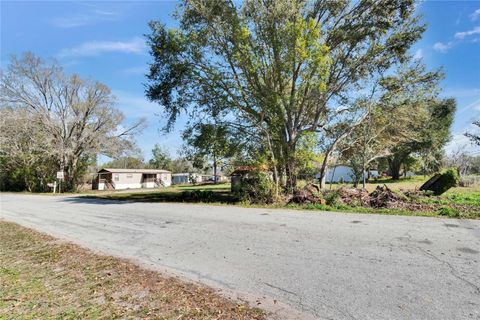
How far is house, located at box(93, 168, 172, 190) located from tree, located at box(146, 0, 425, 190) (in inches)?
1195

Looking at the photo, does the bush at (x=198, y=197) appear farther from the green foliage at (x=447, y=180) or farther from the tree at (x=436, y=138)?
the tree at (x=436, y=138)

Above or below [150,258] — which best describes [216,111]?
above

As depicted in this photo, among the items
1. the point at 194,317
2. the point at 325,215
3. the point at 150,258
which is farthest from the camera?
the point at 325,215

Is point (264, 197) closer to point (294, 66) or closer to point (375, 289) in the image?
point (294, 66)

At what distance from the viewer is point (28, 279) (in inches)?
189

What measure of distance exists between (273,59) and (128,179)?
121ft

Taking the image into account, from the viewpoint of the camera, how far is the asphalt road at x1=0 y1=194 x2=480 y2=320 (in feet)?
11.8

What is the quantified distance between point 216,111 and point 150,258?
36.7 ft

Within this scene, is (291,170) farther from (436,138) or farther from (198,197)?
(436,138)

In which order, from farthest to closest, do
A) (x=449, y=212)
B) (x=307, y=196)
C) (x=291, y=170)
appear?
1. (x=291, y=170)
2. (x=307, y=196)
3. (x=449, y=212)

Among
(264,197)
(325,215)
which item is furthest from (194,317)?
(264,197)

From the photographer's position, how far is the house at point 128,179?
43375 millimetres

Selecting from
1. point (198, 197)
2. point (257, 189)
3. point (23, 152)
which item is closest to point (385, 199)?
point (257, 189)

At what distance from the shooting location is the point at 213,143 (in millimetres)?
15883
